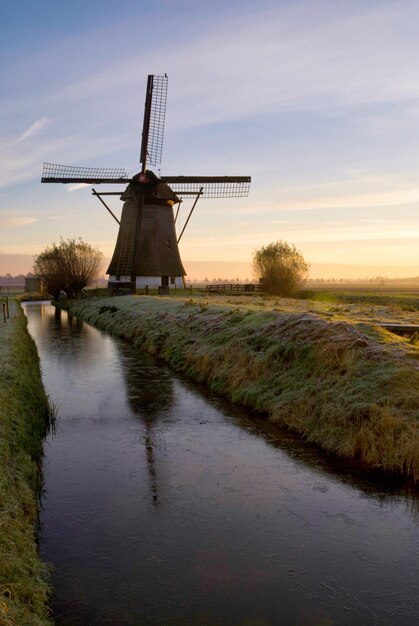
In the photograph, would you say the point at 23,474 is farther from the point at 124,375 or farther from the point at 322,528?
the point at 124,375

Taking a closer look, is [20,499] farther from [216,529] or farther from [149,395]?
[149,395]

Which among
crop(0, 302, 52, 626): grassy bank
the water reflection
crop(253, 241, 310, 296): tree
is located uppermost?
crop(253, 241, 310, 296): tree

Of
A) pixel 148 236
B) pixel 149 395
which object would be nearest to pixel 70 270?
pixel 148 236

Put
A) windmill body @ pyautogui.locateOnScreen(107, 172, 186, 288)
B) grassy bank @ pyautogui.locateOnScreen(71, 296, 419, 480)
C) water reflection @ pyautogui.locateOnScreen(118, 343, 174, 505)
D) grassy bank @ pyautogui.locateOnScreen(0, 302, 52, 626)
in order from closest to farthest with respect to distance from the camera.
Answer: grassy bank @ pyautogui.locateOnScreen(0, 302, 52, 626)
water reflection @ pyautogui.locateOnScreen(118, 343, 174, 505)
grassy bank @ pyautogui.locateOnScreen(71, 296, 419, 480)
windmill body @ pyautogui.locateOnScreen(107, 172, 186, 288)

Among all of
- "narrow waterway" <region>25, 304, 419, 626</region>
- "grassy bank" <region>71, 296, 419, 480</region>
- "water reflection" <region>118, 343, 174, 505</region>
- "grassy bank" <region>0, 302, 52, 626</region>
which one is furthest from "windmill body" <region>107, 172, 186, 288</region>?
"narrow waterway" <region>25, 304, 419, 626</region>

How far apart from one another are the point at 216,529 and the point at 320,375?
25.7 ft

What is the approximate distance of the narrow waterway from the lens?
667 centimetres

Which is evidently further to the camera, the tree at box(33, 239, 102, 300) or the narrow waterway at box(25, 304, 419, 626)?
A: the tree at box(33, 239, 102, 300)

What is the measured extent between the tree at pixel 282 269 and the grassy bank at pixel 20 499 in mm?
45920

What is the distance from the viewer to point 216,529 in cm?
859

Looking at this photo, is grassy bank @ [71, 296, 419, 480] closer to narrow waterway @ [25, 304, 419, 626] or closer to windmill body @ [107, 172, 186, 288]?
narrow waterway @ [25, 304, 419, 626]

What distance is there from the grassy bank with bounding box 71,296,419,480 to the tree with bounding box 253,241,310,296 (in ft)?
112

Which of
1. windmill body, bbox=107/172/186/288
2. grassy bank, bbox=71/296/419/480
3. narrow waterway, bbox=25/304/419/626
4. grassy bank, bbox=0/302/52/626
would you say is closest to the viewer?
grassy bank, bbox=0/302/52/626

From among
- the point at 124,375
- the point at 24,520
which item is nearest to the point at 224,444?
the point at 24,520
